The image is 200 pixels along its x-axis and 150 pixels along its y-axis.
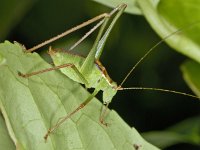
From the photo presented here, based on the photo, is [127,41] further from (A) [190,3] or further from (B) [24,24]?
(A) [190,3]

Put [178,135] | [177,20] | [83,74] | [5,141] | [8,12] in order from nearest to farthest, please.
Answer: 1. [5,141]
2. [177,20]
3. [83,74]
4. [8,12]
5. [178,135]

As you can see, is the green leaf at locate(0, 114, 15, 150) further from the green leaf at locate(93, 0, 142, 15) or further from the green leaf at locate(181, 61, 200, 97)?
the green leaf at locate(181, 61, 200, 97)

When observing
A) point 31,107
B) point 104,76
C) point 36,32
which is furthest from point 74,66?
point 36,32

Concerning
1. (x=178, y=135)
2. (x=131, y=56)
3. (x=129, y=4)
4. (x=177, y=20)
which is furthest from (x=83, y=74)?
(x=131, y=56)

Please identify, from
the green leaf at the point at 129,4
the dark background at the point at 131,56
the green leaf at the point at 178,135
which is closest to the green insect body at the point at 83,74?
the green leaf at the point at 129,4

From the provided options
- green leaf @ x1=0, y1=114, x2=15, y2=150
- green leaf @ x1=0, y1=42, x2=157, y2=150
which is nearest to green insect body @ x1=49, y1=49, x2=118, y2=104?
green leaf @ x1=0, y1=42, x2=157, y2=150

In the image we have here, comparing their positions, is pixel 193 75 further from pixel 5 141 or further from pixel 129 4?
pixel 5 141

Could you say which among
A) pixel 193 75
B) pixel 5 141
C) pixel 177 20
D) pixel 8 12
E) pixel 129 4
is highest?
pixel 8 12
